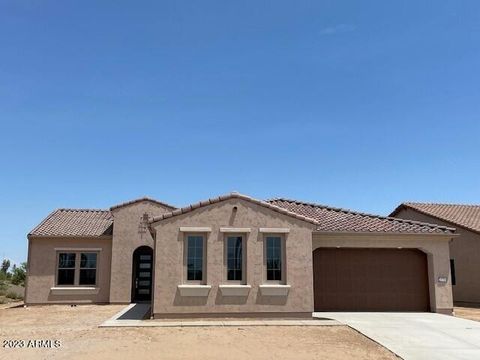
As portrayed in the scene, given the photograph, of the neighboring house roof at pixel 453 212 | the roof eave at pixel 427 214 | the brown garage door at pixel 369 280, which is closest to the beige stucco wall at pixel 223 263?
the brown garage door at pixel 369 280

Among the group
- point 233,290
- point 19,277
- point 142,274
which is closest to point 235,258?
point 233,290

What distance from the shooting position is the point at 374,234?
19.8 m

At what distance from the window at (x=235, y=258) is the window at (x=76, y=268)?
10.1 m

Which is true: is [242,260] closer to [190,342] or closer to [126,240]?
[190,342]

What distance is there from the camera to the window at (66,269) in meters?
24.7

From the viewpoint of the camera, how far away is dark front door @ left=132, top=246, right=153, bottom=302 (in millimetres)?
26078

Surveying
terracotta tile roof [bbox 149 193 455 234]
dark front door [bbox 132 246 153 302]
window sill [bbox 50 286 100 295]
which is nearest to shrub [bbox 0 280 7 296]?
window sill [bbox 50 286 100 295]

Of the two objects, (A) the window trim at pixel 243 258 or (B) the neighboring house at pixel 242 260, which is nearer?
(B) the neighboring house at pixel 242 260

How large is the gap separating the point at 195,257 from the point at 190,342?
4.80 metres

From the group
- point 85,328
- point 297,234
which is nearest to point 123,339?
point 85,328

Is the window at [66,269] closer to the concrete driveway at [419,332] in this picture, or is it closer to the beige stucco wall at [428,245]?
the beige stucco wall at [428,245]

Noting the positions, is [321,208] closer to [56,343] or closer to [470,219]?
[470,219]

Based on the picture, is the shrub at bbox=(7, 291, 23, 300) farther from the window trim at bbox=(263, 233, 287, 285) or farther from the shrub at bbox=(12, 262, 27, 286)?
the window trim at bbox=(263, 233, 287, 285)

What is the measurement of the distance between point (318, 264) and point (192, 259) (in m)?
5.49
